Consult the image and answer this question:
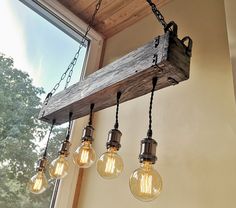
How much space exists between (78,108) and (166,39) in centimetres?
58

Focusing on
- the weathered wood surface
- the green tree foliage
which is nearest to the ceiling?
the green tree foliage

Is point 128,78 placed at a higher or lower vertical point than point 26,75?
lower

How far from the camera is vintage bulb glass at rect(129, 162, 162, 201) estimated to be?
93cm

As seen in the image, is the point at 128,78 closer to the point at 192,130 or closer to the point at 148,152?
the point at 148,152

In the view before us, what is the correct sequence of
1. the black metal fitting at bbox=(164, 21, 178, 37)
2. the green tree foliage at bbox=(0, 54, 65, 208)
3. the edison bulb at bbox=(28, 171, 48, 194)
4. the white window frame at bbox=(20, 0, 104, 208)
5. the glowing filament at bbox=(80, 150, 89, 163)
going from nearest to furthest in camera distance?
the black metal fitting at bbox=(164, 21, 178, 37), the glowing filament at bbox=(80, 150, 89, 163), the edison bulb at bbox=(28, 171, 48, 194), the green tree foliage at bbox=(0, 54, 65, 208), the white window frame at bbox=(20, 0, 104, 208)

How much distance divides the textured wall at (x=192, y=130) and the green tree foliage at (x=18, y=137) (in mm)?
403

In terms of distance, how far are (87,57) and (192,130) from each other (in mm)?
1302

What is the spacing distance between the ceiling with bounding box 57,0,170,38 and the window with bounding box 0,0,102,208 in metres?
0.09

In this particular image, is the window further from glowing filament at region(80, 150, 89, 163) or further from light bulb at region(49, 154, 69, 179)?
glowing filament at region(80, 150, 89, 163)

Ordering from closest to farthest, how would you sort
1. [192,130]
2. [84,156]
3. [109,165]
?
[109,165]
[84,156]
[192,130]

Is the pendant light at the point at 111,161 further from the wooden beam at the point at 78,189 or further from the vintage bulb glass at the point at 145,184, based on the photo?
the wooden beam at the point at 78,189

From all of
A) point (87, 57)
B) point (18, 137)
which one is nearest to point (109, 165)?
point (18, 137)

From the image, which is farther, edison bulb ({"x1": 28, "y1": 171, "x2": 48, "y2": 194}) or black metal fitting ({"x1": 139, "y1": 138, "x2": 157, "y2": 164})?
edison bulb ({"x1": 28, "y1": 171, "x2": 48, "y2": 194})

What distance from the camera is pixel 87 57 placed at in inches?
98.6
